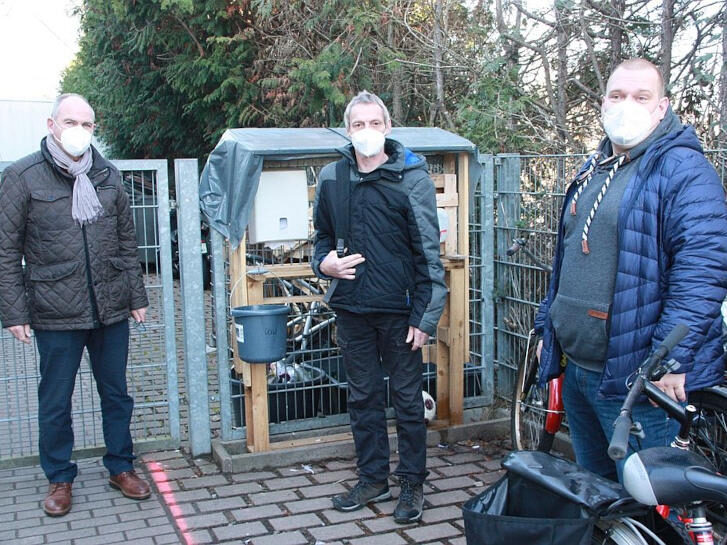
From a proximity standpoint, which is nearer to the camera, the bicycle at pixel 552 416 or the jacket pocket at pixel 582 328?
the jacket pocket at pixel 582 328

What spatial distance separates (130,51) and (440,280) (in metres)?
11.2

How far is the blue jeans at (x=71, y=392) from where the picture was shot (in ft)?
15.2

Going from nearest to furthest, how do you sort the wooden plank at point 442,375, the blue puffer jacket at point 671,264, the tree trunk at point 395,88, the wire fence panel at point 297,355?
the blue puffer jacket at point 671,264 < the wire fence panel at point 297,355 < the wooden plank at point 442,375 < the tree trunk at point 395,88

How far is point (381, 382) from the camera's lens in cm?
466

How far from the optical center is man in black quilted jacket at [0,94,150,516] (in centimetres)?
448

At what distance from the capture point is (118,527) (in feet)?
14.8

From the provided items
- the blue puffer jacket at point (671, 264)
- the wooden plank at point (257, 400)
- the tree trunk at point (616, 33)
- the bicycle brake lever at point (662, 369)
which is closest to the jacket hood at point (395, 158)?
the wooden plank at point (257, 400)

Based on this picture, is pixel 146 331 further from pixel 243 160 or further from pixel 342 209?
pixel 342 209

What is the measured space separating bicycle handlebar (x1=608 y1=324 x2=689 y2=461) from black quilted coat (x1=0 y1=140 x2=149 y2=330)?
122 inches

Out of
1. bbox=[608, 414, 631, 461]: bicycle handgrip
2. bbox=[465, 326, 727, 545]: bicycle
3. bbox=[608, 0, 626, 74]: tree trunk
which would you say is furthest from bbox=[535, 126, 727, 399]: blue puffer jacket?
bbox=[608, 0, 626, 74]: tree trunk

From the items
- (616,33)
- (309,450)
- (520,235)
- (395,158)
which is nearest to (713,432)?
(395,158)

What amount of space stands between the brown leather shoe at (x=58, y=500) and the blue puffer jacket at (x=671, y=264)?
3.11 m

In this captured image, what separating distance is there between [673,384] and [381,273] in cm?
190

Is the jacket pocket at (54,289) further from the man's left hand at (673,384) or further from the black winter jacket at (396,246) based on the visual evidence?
the man's left hand at (673,384)
